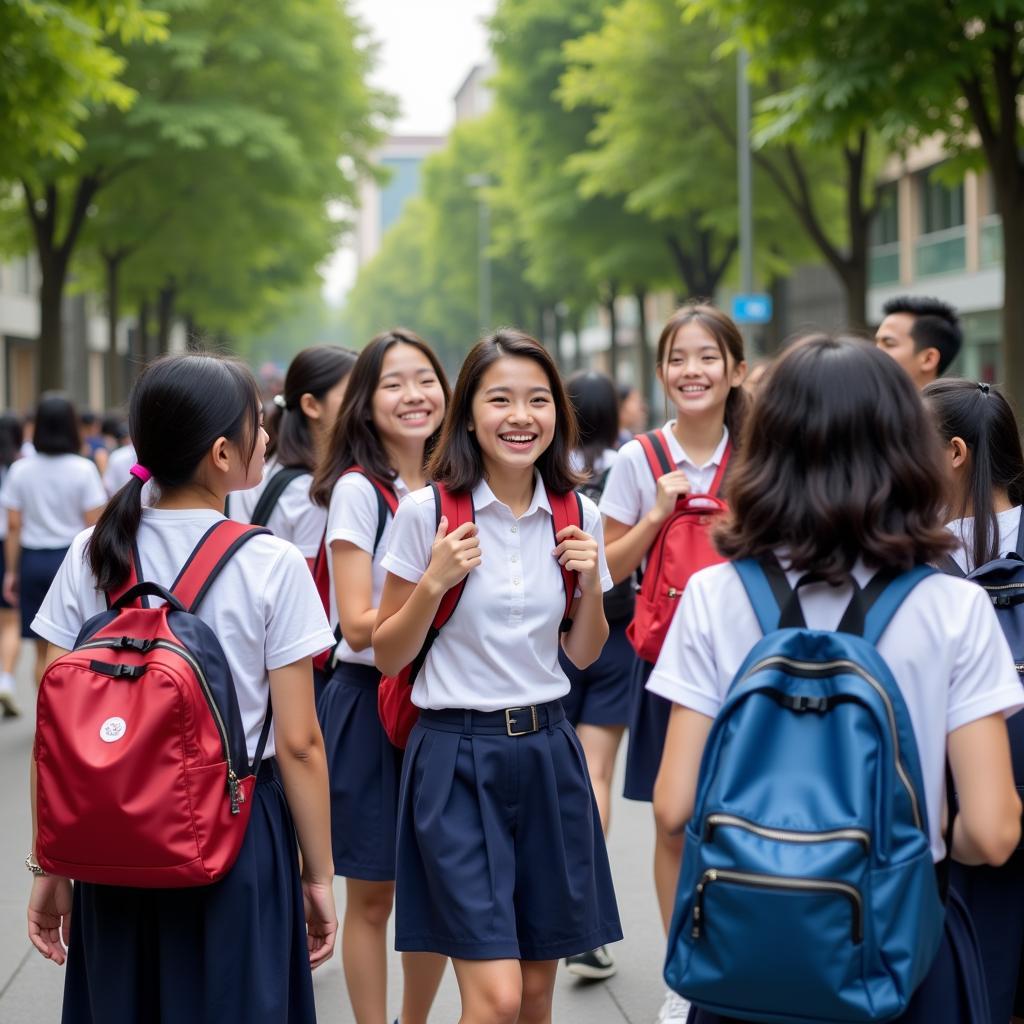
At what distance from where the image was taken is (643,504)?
4.83 metres

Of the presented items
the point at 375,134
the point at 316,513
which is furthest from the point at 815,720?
the point at 375,134

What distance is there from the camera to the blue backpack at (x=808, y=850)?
210cm

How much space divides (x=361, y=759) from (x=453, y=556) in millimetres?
1052

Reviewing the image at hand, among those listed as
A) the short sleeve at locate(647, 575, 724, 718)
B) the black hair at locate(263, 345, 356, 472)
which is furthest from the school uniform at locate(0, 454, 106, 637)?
the short sleeve at locate(647, 575, 724, 718)

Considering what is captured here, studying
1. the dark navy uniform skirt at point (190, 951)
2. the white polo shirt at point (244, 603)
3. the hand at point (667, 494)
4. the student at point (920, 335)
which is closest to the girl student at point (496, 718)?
the white polo shirt at point (244, 603)

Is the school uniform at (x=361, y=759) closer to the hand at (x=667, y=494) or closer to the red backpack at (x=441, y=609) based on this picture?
the red backpack at (x=441, y=609)

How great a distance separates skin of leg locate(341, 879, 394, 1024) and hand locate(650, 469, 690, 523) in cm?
128

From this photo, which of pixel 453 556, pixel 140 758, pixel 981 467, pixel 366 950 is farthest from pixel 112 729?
pixel 981 467

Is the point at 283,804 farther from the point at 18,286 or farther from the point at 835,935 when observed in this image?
the point at 18,286

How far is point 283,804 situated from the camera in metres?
3.05

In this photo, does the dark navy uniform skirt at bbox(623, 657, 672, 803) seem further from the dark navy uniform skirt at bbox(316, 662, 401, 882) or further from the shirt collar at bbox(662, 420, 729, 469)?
the dark navy uniform skirt at bbox(316, 662, 401, 882)

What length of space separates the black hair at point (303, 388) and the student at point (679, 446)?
3.16 ft

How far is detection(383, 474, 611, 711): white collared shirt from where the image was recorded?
3.40 metres

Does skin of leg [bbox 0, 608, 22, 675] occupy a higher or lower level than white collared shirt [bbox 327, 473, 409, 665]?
lower
